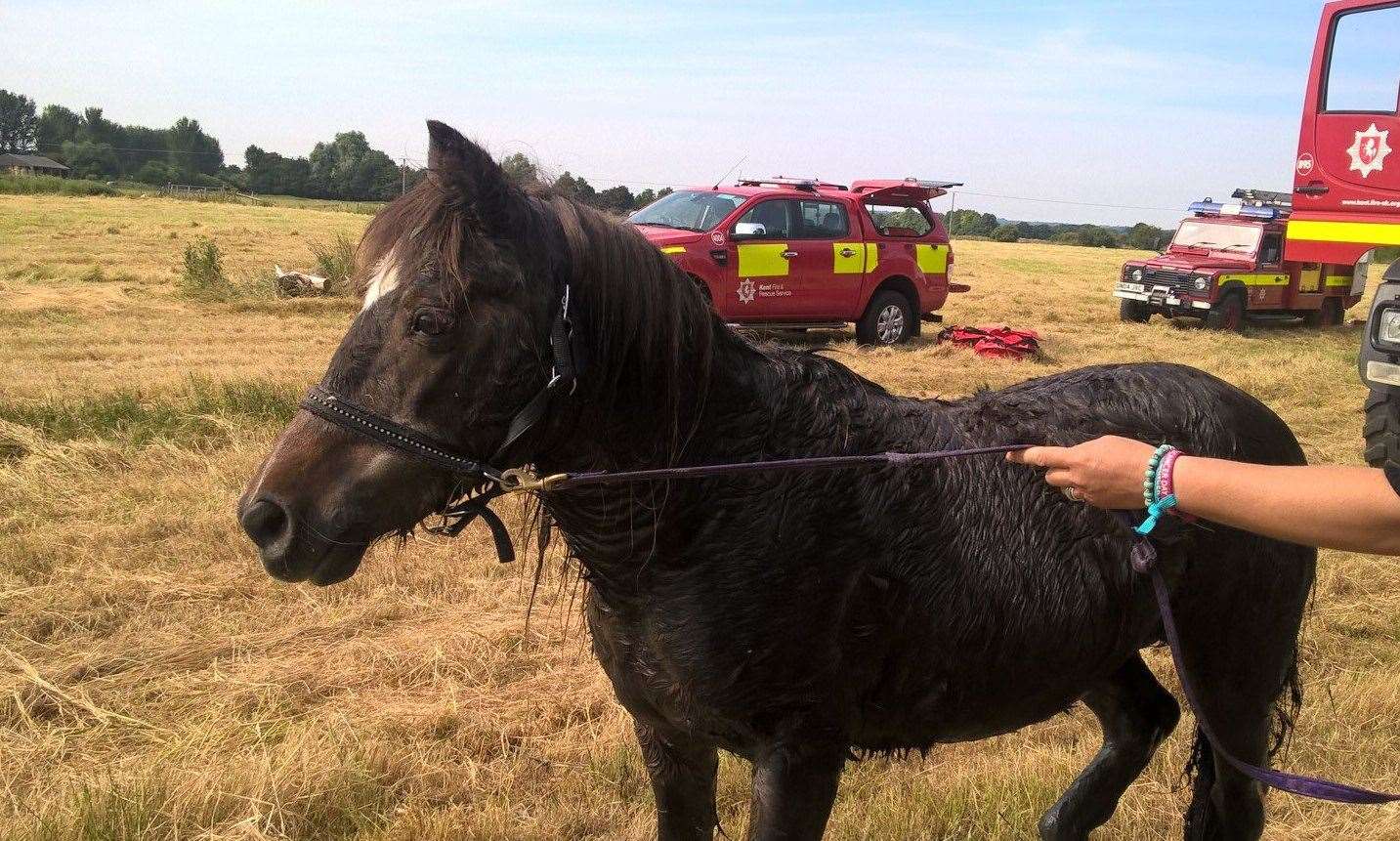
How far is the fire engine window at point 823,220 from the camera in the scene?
12.7 meters

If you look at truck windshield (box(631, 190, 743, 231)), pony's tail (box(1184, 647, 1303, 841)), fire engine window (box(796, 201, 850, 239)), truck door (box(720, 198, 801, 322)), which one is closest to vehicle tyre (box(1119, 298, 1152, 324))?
fire engine window (box(796, 201, 850, 239))

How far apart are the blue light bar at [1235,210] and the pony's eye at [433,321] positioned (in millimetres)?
18763

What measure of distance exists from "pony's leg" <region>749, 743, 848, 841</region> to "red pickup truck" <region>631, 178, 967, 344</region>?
9.07 m

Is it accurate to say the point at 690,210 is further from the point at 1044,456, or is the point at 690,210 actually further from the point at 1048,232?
the point at 1048,232

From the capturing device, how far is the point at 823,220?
508 inches

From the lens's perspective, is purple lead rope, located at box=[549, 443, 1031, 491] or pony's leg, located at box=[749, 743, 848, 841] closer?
purple lead rope, located at box=[549, 443, 1031, 491]

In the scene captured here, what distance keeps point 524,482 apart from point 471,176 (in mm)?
Answer: 584

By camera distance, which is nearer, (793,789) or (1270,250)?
(793,789)

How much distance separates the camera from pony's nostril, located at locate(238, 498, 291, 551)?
1.77 metres

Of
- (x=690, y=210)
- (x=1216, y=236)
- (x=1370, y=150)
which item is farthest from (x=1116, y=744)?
(x=1216, y=236)

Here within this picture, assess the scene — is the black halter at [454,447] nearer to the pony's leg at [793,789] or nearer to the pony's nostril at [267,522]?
the pony's nostril at [267,522]

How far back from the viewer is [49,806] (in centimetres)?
278

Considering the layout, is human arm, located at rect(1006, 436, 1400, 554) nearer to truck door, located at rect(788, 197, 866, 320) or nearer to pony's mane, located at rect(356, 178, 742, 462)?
pony's mane, located at rect(356, 178, 742, 462)

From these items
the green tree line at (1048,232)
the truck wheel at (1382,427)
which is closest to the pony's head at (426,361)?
the truck wheel at (1382,427)
